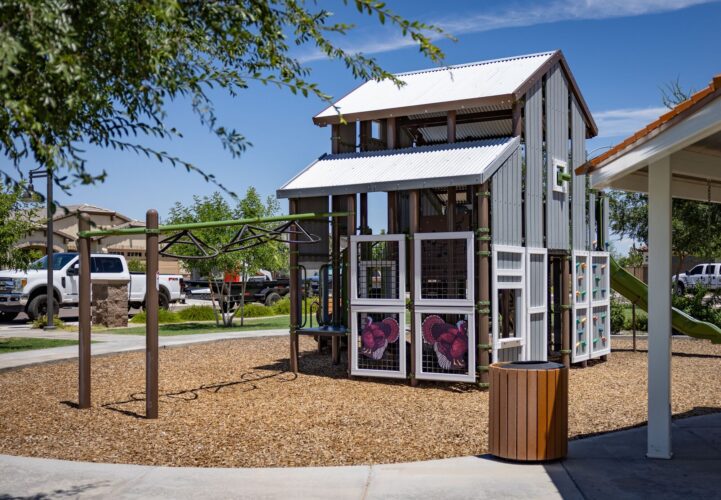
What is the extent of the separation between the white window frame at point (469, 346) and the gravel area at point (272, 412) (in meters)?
0.21

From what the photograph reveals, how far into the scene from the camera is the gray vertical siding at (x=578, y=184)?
14.6m

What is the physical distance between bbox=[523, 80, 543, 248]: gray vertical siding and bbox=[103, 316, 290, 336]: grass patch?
38.2 feet

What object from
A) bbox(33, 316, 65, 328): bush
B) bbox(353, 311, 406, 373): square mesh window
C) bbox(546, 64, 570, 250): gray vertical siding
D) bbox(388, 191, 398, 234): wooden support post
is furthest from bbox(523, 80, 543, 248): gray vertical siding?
bbox(33, 316, 65, 328): bush

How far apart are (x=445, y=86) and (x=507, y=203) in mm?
2636

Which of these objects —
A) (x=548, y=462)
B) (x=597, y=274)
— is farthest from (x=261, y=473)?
(x=597, y=274)

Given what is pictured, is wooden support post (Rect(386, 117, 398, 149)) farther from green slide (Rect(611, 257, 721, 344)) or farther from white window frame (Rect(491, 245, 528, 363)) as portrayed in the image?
green slide (Rect(611, 257, 721, 344))

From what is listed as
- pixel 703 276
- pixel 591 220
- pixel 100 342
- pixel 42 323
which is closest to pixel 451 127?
pixel 591 220

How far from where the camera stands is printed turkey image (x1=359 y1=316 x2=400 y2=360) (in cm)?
1214

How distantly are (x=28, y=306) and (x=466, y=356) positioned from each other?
54.5 ft

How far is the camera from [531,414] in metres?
7.08

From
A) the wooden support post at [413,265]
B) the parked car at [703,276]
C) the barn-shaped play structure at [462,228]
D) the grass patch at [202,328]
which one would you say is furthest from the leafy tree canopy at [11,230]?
the parked car at [703,276]

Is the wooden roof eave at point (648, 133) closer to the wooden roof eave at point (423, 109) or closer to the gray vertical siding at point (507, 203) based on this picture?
the gray vertical siding at point (507, 203)

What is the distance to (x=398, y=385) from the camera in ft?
39.6

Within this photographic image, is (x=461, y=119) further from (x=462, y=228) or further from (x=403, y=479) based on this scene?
(x=403, y=479)
